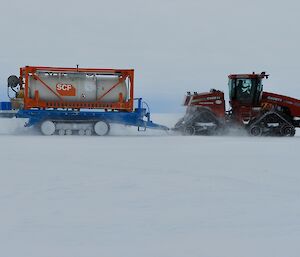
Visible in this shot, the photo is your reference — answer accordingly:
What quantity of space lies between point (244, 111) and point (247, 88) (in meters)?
0.90

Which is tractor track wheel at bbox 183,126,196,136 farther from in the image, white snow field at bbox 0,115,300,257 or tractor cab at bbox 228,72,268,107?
white snow field at bbox 0,115,300,257

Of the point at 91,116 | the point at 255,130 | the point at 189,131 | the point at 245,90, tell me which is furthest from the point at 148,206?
the point at 245,90

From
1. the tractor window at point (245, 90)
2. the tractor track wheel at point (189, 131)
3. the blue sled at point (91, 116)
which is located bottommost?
the tractor track wheel at point (189, 131)

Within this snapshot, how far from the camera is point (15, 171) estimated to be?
7824 millimetres

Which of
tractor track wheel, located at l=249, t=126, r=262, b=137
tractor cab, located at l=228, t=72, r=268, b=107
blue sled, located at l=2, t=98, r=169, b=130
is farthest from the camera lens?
tractor cab, located at l=228, t=72, r=268, b=107

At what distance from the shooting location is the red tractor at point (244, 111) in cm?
1741

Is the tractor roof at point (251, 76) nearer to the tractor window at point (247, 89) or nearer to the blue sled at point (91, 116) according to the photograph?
the tractor window at point (247, 89)

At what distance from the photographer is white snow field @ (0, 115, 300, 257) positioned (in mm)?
4297

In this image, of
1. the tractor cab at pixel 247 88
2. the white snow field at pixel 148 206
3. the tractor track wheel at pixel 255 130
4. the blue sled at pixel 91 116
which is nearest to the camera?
the white snow field at pixel 148 206

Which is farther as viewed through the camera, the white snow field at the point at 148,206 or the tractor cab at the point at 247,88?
the tractor cab at the point at 247,88

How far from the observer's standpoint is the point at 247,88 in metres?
17.8

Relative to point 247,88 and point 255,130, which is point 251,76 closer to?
point 247,88

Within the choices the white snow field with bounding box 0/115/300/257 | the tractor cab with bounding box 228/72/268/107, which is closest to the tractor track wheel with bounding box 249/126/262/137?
the tractor cab with bounding box 228/72/268/107

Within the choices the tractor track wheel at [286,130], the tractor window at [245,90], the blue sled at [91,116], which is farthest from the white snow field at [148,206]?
the tractor window at [245,90]
